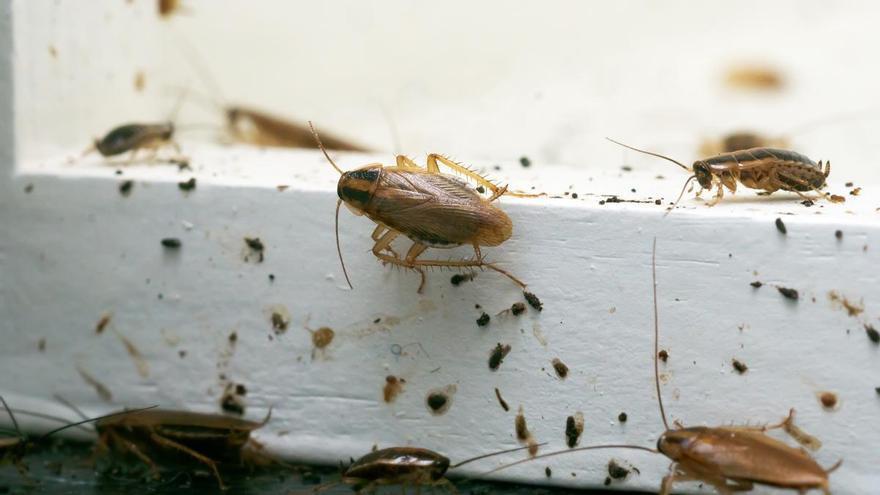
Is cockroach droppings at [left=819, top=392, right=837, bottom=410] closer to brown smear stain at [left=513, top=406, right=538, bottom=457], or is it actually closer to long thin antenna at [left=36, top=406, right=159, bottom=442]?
brown smear stain at [left=513, top=406, right=538, bottom=457]

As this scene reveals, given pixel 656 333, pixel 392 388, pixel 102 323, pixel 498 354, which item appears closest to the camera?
pixel 656 333

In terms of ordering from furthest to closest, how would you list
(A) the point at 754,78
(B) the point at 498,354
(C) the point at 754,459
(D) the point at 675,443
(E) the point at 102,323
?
(A) the point at 754,78
(E) the point at 102,323
(B) the point at 498,354
(D) the point at 675,443
(C) the point at 754,459

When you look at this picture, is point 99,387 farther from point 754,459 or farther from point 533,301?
point 754,459

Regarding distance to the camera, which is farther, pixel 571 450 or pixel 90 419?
pixel 90 419

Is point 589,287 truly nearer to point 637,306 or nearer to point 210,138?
point 637,306

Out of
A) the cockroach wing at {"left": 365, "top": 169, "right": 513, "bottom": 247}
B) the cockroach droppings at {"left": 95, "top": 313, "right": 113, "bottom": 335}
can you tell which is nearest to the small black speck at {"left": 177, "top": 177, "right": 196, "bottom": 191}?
the cockroach droppings at {"left": 95, "top": 313, "right": 113, "bottom": 335}

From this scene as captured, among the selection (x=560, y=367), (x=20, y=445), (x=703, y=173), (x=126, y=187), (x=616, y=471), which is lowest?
(x=20, y=445)

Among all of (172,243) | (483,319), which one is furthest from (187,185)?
(483,319)

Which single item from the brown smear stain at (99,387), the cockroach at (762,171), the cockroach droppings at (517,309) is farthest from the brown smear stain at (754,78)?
the brown smear stain at (99,387)

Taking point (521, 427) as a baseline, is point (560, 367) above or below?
above
